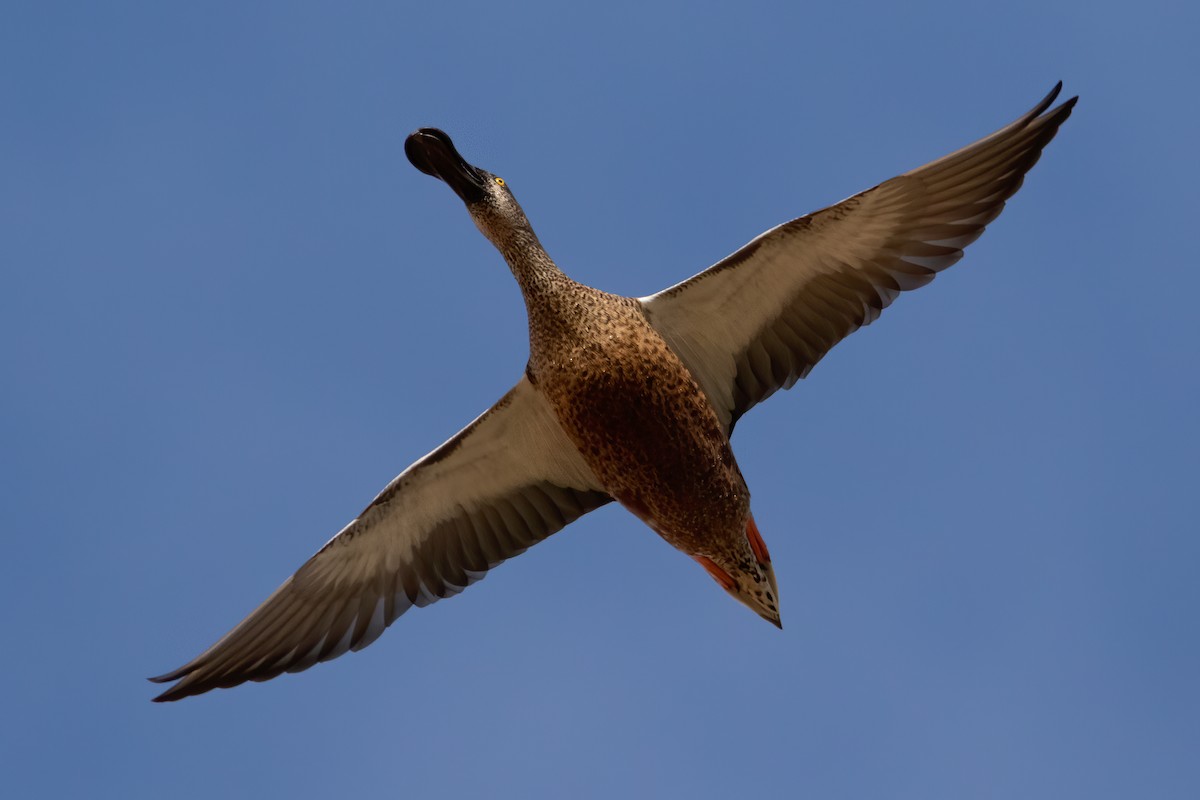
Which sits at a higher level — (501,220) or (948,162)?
(501,220)

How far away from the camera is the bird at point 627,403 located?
10.3 meters

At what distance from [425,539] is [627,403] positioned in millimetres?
2084

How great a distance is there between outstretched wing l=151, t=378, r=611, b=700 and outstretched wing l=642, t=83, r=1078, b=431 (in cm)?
111

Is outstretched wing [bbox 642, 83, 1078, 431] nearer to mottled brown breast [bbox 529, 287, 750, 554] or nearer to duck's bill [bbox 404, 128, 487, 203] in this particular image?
mottled brown breast [bbox 529, 287, 750, 554]

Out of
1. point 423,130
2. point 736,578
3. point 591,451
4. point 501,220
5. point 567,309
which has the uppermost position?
point 423,130

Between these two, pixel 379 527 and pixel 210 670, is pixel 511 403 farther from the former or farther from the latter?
pixel 210 670

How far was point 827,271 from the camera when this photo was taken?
1084 centimetres

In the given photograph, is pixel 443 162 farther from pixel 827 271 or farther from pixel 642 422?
pixel 827 271

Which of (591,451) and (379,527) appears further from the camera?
(379,527)

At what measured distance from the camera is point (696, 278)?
10.6 meters

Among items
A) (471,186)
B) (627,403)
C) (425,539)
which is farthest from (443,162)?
(425,539)

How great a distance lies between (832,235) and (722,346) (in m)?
1.02

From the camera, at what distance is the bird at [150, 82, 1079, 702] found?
1030 cm

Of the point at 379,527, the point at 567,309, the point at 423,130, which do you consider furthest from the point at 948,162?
the point at 379,527
